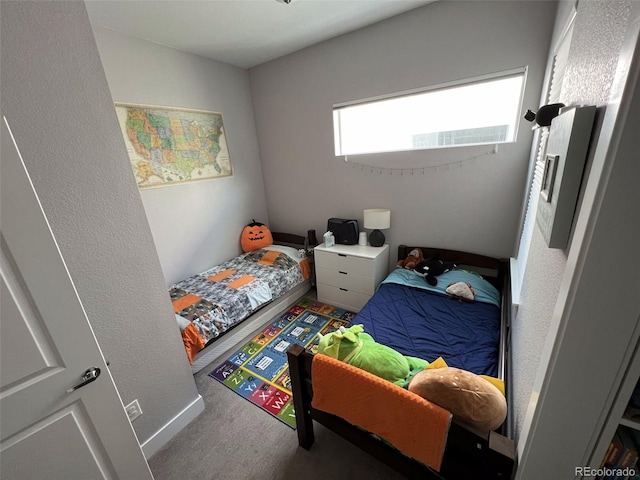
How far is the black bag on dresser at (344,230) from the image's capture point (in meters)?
2.77

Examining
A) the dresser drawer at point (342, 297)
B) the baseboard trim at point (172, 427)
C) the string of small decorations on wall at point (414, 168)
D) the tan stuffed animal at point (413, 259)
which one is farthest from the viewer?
the dresser drawer at point (342, 297)

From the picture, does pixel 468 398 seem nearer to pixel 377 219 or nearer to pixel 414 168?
pixel 377 219

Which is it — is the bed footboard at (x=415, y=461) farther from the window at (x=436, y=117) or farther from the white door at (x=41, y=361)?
the window at (x=436, y=117)

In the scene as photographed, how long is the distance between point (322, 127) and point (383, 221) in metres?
1.25

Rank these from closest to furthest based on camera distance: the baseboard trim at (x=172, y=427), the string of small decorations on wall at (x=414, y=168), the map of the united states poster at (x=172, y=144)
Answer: the baseboard trim at (x=172, y=427), the string of small decorations on wall at (x=414, y=168), the map of the united states poster at (x=172, y=144)

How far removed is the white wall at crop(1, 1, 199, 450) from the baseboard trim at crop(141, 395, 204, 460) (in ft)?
0.13

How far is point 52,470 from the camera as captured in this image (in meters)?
0.90

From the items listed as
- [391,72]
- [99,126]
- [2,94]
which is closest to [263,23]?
[391,72]

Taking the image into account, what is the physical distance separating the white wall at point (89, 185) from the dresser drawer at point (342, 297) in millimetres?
1636

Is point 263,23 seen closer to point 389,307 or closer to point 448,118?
point 448,118

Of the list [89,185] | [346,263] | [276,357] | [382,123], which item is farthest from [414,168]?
[89,185]
